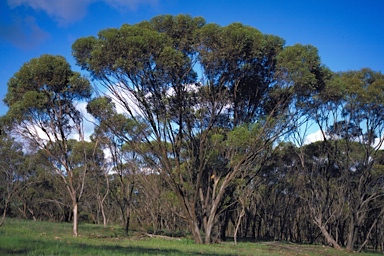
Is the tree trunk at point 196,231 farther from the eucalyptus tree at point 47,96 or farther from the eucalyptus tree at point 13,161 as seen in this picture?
the eucalyptus tree at point 13,161

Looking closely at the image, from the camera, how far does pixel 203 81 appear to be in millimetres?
23016

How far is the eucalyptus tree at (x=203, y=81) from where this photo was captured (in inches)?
811

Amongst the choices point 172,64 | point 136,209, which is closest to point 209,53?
point 172,64

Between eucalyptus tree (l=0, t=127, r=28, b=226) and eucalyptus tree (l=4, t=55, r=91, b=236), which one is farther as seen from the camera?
eucalyptus tree (l=0, t=127, r=28, b=226)

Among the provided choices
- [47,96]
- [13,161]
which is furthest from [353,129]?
[13,161]

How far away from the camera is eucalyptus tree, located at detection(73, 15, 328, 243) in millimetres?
20609

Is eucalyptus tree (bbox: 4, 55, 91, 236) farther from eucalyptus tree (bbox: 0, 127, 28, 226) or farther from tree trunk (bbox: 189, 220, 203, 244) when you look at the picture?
eucalyptus tree (bbox: 0, 127, 28, 226)

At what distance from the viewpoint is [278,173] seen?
129ft

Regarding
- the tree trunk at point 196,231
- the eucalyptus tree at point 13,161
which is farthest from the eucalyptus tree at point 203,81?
the eucalyptus tree at point 13,161

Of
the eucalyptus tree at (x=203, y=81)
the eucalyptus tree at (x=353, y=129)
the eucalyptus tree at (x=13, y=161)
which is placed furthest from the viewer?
the eucalyptus tree at (x=13, y=161)

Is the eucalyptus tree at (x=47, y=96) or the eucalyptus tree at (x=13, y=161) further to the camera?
the eucalyptus tree at (x=13, y=161)

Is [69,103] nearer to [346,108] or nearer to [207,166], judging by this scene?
[207,166]

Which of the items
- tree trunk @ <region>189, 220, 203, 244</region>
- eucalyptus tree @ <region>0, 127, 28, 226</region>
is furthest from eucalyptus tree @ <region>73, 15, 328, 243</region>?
eucalyptus tree @ <region>0, 127, 28, 226</region>

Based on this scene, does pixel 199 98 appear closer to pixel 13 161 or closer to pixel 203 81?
pixel 203 81
